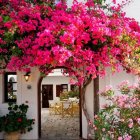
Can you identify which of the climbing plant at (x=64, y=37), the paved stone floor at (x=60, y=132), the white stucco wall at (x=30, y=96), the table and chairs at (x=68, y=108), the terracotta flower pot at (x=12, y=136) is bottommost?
the paved stone floor at (x=60, y=132)

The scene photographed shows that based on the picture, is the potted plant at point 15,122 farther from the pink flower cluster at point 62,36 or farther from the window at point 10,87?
the pink flower cluster at point 62,36

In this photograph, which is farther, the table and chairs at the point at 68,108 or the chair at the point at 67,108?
the chair at the point at 67,108

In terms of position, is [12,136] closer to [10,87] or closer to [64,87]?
[10,87]

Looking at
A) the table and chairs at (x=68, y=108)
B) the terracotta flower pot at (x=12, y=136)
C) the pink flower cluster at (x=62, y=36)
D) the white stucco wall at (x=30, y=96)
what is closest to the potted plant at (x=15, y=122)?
the terracotta flower pot at (x=12, y=136)

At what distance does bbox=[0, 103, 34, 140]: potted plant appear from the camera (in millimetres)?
12633

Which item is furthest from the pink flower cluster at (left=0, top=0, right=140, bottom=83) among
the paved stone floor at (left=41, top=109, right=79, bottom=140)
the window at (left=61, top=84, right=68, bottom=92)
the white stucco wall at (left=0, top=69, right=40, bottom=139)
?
the window at (left=61, top=84, right=68, bottom=92)

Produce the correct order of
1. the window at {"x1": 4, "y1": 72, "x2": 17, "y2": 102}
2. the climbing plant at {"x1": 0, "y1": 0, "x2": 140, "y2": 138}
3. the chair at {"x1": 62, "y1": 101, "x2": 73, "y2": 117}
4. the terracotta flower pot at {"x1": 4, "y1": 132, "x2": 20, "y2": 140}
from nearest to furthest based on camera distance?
1. the climbing plant at {"x1": 0, "y1": 0, "x2": 140, "y2": 138}
2. the terracotta flower pot at {"x1": 4, "y1": 132, "x2": 20, "y2": 140}
3. the window at {"x1": 4, "y1": 72, "x2": 17, "y2": 102}
4. the chair at {"x1": 62, "y1": 101, "x2": 73, "y2": 117}

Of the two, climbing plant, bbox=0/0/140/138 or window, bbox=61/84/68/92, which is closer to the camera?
climbing plant, bbox=0/0/140/138

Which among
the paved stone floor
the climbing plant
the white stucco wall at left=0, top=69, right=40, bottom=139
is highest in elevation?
the climbing plant

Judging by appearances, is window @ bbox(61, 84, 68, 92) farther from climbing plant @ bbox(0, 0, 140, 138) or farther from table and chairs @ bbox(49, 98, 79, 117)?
climbing plant @ bbox(0, 0, 140, 138)

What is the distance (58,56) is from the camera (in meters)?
8.99

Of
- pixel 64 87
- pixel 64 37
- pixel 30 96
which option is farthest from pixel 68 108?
pixel 64 37

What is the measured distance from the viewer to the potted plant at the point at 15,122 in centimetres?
1263

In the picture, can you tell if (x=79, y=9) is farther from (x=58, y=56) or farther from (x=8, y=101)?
(x=8, y=101)
